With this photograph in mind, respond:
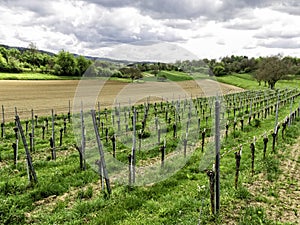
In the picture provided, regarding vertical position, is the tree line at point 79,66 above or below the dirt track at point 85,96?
above

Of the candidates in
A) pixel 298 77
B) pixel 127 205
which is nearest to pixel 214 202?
pixel 127 205

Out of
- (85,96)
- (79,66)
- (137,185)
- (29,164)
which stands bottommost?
(137,185)

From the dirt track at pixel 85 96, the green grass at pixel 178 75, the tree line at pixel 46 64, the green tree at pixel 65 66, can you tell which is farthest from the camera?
the green tree at pixel 65 66

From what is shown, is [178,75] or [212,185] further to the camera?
[178,75]

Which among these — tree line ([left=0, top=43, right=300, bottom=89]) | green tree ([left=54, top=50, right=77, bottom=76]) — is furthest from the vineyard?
green tree ([left=54, top=50, right=77, bottom=76])

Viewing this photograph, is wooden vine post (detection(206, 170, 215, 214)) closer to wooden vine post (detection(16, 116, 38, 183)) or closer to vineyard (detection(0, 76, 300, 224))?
vineyard (detection(0, 76, 300, 224))

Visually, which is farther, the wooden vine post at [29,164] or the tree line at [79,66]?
the tree line at [79,66]

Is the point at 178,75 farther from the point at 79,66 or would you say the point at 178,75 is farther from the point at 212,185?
the point at 79,66

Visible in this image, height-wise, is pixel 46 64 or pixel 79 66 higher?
pixel 46 64

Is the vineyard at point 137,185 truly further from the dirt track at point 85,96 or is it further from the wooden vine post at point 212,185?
the dirt track at point 85,96

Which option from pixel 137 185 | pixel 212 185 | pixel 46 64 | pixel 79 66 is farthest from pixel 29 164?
pixel 46 64

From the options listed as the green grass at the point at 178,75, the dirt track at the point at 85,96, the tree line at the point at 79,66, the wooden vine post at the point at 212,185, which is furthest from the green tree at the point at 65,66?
the wooden vine post at the point at 212,185

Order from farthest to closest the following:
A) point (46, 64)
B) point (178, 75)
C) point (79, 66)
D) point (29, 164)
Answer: point (46, 64), point (79, 66), point (178, 75), point (29, 164)

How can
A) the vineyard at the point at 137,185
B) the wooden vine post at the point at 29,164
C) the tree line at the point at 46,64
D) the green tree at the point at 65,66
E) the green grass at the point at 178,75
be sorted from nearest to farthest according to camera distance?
the vineyard at the point at 137,185 → the wooden vine post at the point at 29,164 → the green grass at the point at 178,75 → the tree line at the point at 46,64 → the green tree at the point at 65,66
